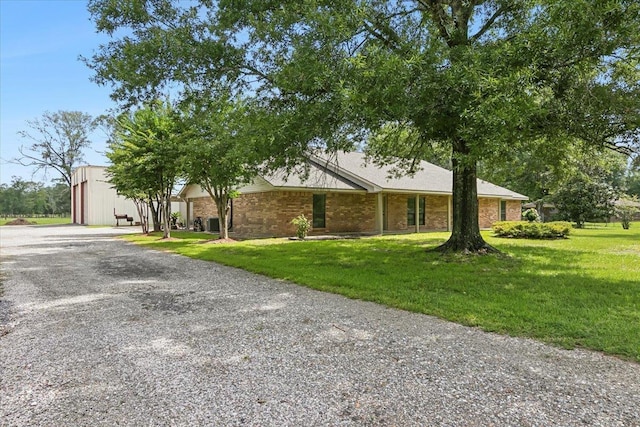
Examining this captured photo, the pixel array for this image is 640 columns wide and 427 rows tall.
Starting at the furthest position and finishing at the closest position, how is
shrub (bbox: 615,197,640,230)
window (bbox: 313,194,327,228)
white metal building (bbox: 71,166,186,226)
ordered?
white metal building (bbox: 71,166,186,226) → shrub (bbox: 615,197,640,230) → window (bbox: 313,194,327,228)

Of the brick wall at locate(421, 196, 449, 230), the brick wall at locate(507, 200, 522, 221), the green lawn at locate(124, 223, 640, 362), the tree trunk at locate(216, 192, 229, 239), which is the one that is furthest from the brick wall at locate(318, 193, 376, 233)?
the brick wall at locate(507, 200, 522, 221)

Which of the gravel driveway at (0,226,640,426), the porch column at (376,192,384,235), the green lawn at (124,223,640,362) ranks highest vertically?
the porch column at (376,192,384,235)

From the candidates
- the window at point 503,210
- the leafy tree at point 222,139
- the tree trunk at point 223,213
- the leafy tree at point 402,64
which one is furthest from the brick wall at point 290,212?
the window at point 503,210

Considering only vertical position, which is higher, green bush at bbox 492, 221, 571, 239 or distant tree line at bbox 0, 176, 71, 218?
distant tree line at bbox 0, 176, 71, 218

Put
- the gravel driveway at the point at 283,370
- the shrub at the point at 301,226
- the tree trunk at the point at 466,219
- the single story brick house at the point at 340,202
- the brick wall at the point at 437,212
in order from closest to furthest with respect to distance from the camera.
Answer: the gravel driveway at the point at 283,370 → the tree trunk at the point at 466,219 → the shrub at the point at 301,226 → the single story brick house at the point at 340,202 → the brick wall at the point at 437,212

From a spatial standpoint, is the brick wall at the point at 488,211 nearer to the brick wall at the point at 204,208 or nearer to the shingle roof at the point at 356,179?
the shingle roof at the point at 356,179

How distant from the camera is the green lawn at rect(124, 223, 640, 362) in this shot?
468cm

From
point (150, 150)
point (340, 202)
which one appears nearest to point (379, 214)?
point (340, 202)

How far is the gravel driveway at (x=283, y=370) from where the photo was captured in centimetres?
273

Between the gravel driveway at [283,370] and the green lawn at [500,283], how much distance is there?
49cm

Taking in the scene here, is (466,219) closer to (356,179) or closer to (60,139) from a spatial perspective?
(356,179)

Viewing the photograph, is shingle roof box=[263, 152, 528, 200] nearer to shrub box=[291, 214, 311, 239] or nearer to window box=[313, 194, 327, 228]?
window box=[313, 194, 327, 228]

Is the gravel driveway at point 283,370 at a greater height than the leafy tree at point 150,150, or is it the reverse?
the leafy tree at point 150,150

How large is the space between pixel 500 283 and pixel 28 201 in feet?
258
